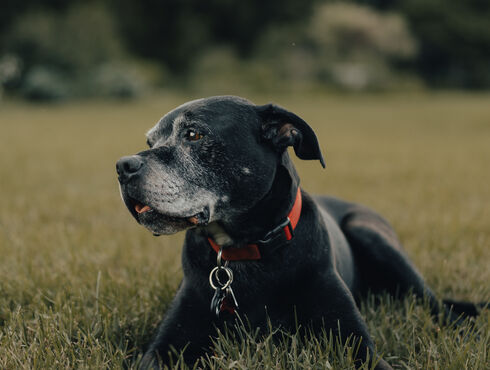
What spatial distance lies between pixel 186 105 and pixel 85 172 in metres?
5.82

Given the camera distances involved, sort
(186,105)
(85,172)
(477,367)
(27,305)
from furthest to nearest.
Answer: (85,172), (27,305), (186,105), (477,367)

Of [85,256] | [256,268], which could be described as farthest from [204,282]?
[85,256]

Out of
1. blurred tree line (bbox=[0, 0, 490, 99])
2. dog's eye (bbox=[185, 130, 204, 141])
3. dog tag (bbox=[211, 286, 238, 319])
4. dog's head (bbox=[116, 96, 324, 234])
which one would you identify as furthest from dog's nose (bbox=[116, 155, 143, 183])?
blurred tree line (bbox=[0, 0, 490, 99])

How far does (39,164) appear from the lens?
27.5 ft

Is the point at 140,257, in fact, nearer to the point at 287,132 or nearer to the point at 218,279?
the point at 218,279

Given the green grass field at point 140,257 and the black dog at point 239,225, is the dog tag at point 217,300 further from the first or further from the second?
the green grass field at point 140,257

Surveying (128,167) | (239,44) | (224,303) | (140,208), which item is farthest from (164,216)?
(239,44)

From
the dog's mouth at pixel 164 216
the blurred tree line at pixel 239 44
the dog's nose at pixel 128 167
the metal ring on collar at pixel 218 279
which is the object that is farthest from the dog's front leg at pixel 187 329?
the blurred tree line at pixel 239 44

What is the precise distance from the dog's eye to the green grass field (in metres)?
0.94

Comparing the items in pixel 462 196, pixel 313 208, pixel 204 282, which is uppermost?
pixel 313 208

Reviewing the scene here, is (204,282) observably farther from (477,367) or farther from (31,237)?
(31,237)

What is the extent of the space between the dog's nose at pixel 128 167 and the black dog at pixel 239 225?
0.20 ft

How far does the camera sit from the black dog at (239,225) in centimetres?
230

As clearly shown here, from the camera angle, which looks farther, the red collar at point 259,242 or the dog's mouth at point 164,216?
the red collar at point 259,242
